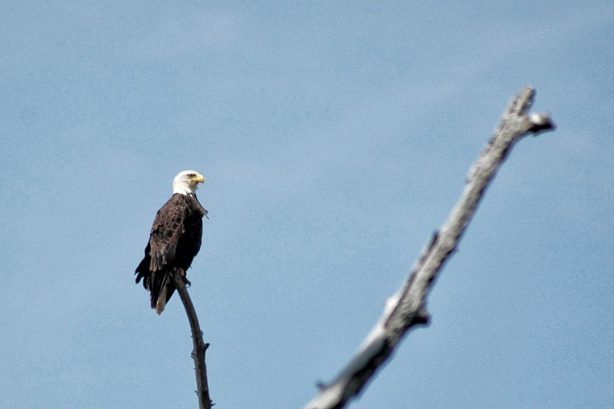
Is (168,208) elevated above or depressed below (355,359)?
above

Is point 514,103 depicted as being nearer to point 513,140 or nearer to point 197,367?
point 513,140

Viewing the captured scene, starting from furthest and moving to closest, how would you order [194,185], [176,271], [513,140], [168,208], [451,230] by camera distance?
[194,185]
[168,208]
[176,271]
[513,140]
[451,230]

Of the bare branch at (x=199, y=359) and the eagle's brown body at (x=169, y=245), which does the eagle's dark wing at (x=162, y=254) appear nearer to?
the eagle's brown body at (x=169, y=245)

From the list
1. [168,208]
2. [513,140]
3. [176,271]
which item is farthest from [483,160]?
[168,208]

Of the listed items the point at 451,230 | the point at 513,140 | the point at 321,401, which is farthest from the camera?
the point at 513,140

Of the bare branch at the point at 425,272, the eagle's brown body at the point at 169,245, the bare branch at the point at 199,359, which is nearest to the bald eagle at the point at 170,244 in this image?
the eagle's brown body at the point at 169,245

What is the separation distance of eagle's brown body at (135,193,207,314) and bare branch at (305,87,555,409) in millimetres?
6125

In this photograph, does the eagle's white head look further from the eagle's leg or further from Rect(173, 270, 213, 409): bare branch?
Rect(173, 270, 213, 409): bare branch

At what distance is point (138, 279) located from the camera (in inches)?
354

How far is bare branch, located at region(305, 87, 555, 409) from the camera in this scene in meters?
2.62

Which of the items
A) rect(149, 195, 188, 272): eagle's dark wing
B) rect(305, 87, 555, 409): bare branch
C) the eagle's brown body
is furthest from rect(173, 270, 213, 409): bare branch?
rect(305, 87, 555, 409): bare branch

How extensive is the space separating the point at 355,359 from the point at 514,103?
0.97 metres

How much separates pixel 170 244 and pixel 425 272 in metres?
6.61

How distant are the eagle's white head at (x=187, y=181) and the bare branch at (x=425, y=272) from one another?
736 cm
